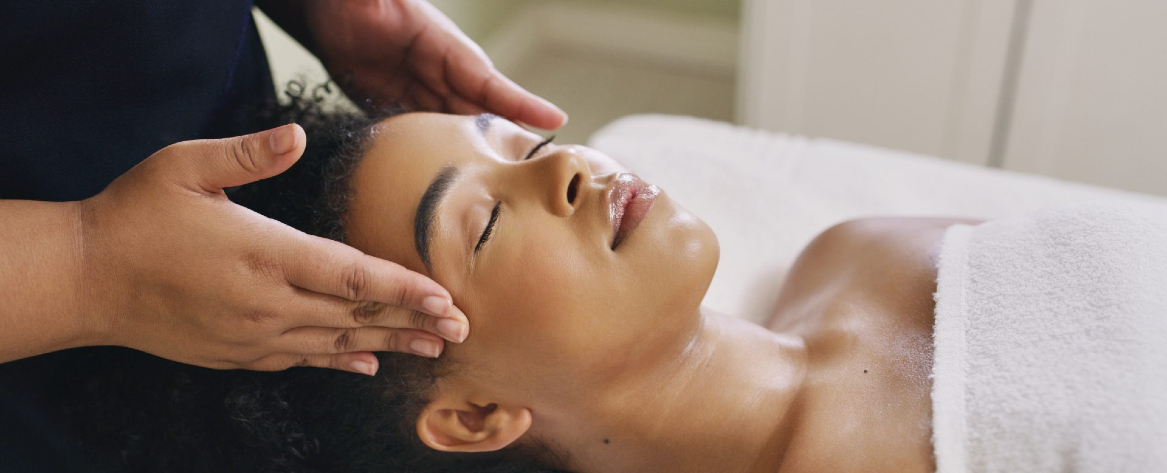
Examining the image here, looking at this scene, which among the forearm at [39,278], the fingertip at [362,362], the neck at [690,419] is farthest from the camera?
the neck at [690,419]

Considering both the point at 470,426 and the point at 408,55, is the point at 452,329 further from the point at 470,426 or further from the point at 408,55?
the point at 408,55

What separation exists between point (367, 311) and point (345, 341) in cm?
5

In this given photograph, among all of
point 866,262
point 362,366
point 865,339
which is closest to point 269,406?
point 362,366

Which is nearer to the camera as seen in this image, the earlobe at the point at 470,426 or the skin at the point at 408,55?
the earlobe at the point at 470,426

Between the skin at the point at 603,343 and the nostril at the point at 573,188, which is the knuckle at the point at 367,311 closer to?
the skin at the point at 603,343

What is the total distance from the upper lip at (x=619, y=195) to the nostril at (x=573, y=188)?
0.13ft

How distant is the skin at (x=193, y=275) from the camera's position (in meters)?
0.91

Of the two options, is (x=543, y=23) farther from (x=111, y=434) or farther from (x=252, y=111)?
(x=111, y=434)

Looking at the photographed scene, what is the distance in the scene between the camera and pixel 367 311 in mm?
971

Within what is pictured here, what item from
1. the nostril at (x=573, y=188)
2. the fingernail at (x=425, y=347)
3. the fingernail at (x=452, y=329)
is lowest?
the fingernail at (x=425, y=347)

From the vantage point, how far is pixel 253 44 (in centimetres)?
146

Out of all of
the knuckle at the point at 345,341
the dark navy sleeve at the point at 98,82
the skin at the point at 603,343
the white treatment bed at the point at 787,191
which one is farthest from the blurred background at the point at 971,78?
the knuckle at the point at 345,341

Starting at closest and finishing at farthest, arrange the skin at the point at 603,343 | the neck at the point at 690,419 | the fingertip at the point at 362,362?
the fingertip at the point at 362,362, the skin at the point at 603,343, the neck at the point at 690,419

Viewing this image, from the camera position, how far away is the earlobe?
1185 millimetres
